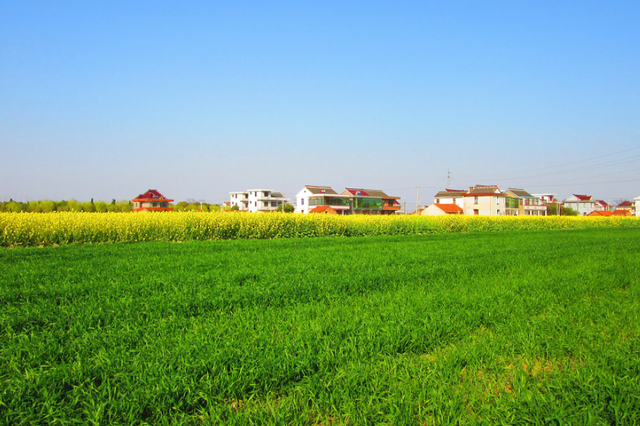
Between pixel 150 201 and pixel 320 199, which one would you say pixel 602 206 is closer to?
pixel 320 199

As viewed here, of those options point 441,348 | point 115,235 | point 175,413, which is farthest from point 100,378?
point 115,235

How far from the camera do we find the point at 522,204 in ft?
308

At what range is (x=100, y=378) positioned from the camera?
325cm

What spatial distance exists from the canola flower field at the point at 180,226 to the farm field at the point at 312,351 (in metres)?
9.14

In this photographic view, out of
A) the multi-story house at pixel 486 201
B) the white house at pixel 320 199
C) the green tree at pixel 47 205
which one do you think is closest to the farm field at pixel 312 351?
the green tree at pixel 47 205

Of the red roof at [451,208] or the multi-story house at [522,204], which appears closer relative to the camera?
the red roof at [451,208]

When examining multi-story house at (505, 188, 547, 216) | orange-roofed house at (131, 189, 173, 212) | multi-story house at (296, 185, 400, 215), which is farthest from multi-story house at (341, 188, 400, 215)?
orange-roofed house at (131, 189, 173, 212)

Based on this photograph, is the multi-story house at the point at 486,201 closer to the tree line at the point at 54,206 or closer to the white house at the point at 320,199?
the white house at the point at 320,199

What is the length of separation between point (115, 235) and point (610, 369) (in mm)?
16975

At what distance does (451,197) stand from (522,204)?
1729cm

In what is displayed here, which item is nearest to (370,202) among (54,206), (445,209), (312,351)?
(445,209)

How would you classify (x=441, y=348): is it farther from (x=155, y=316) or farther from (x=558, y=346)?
(x=155, y=316)

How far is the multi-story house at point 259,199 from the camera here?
95938 mm

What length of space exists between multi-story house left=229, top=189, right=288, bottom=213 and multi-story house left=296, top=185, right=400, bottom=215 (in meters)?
7.86
